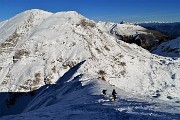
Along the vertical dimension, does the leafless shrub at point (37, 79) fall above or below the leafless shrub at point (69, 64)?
below

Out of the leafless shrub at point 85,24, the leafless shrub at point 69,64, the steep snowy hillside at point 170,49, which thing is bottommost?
the leafless shrub at point 69,64

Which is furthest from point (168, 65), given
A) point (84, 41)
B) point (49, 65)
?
point (49, 65)

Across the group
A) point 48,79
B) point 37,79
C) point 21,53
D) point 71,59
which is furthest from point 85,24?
point 37,79

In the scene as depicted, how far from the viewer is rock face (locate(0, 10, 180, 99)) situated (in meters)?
59.4

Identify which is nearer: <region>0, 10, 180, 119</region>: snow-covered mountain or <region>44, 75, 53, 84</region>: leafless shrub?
<region>0, 10, 180, 119</region>: snow-covered mountain

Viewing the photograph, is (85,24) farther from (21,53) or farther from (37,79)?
(37,79)

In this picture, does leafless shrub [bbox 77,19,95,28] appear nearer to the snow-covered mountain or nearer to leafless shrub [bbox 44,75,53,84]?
the snow-covered mountain

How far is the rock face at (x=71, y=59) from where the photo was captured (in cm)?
5941

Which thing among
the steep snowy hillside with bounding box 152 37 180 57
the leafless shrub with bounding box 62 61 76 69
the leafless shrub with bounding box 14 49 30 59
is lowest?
the leafless shrub with bounding box 62 61 76 69

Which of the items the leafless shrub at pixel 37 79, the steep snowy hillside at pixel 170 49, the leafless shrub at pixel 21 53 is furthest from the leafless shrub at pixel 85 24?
the steep snowy hillside at pixel 170 49

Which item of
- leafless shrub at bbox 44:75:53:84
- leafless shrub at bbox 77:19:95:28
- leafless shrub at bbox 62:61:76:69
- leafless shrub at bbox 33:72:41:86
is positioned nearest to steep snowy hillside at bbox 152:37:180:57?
leafless shrub at bbox 77:19:95:28

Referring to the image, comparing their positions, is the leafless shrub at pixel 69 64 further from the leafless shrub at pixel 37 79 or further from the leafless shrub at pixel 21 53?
the leafless shrub at pixel 21 53

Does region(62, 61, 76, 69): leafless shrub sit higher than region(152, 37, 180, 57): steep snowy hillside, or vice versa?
region(152, 37, 180, 57): steep snowy hillside

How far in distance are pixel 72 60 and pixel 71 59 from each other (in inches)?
16.9
